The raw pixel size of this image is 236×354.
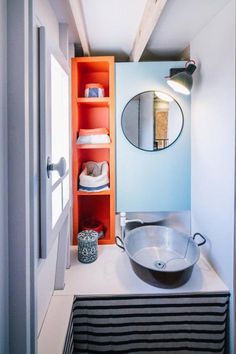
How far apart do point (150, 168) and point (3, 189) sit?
4.44 feet

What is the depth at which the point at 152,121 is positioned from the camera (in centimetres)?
192

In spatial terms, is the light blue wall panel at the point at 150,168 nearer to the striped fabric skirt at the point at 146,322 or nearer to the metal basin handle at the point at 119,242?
the metal basin handle at the point at 119,242

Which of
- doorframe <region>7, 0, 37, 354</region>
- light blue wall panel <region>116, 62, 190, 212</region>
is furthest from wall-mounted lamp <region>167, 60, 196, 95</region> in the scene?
doorframe <region>7, 0, 37, 354</region>

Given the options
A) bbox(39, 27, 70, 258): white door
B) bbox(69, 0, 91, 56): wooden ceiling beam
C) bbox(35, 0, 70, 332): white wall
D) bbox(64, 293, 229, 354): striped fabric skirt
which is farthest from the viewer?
bbox(64, 293, 229, 354): striped fabric skirt

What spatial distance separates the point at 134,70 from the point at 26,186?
1.46 metres

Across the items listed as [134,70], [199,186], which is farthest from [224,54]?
[199,186]

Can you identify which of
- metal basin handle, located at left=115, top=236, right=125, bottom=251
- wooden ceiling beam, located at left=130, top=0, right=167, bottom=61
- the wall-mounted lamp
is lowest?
metal basin handle, located at left=115, top=236, right=125, bottom=251

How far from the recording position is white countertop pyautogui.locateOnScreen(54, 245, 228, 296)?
1366 mm

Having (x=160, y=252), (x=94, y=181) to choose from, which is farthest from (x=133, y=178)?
(x=160, y=252)

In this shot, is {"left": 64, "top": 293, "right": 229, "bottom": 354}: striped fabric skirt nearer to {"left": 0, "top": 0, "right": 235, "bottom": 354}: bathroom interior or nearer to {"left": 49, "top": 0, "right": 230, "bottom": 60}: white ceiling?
{"left": 0, "top": 0, "right": 235, "bottom": 354}: bathroom interior

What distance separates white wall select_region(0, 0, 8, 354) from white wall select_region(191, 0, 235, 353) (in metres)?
1.06

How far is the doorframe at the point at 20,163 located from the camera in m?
0.72

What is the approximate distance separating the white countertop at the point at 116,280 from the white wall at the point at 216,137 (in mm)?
87

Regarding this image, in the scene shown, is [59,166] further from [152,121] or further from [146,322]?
[152,121]
